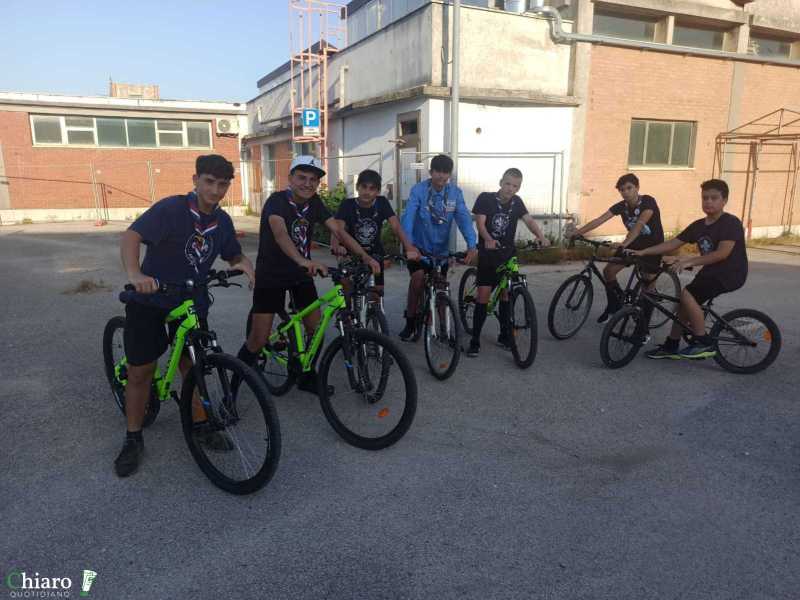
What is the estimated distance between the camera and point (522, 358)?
18.1 ft

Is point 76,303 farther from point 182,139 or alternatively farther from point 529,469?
point 182,139

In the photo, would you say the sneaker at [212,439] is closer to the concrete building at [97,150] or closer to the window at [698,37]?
the window at [698,37]

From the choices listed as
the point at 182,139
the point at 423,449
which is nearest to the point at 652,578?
the point at 423,449

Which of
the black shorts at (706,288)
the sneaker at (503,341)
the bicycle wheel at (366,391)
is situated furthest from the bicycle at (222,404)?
the black shorts at (706,288)

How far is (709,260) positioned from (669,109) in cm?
1083

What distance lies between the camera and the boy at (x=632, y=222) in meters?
6.32

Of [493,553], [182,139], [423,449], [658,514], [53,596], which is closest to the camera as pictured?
[53,596]

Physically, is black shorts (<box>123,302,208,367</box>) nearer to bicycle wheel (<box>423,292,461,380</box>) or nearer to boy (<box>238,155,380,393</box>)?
boy (<box>238,155,380,393</box>)

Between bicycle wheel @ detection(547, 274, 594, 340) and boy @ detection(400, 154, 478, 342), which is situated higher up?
boy @ detection(400, 154, 478, 342)

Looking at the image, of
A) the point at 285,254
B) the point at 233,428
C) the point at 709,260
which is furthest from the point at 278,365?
the point at 709,260

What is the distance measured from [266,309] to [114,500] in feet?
5.58

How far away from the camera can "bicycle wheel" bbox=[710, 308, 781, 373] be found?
205 inches

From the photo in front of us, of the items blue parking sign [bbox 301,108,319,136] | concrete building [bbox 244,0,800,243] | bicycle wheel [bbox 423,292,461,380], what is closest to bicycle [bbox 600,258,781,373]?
bicycle wheel [bbox 423,292,461,380]

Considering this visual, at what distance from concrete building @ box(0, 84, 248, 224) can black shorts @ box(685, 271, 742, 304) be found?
22110 millimetres
